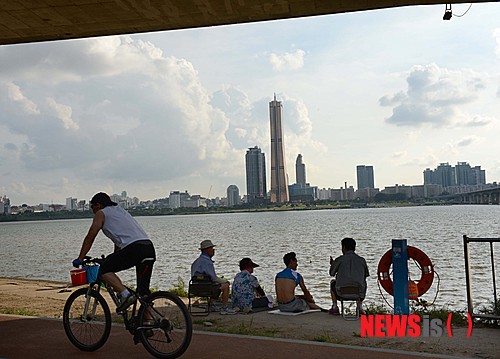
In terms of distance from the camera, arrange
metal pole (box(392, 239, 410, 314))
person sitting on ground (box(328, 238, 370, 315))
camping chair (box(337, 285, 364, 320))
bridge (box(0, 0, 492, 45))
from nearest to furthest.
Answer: metal pole (box(392, 239, 410, 314)) → camping chair (box(337, 285, 364, 320)) → person sitting on ground (box(328, 238, 370, 315)) → bridge (box(0, 0, 492, 45))

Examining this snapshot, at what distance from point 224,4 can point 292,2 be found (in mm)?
1154

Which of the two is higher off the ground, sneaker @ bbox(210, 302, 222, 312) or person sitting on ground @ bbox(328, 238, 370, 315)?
A: person sitting on ground @ bbox(328, 238, 370, 315)

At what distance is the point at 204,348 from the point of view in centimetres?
737

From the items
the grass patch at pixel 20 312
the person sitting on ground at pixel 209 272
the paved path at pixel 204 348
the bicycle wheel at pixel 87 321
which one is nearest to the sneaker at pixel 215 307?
the person sitting on ground at pixel 209 272

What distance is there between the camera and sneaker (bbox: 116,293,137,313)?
272 inches

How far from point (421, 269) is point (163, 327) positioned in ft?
18.1

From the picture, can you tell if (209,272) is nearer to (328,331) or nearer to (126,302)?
(328,331)

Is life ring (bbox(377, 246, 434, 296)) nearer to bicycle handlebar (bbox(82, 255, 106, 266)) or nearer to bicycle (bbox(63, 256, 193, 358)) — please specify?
bicycle (bbox(63, 256, 193, 358))

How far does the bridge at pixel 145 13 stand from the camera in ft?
34.2

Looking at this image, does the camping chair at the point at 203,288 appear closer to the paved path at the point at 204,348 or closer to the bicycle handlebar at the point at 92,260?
the paved path at the point at 204,348

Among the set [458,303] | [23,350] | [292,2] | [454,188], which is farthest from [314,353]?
[454,188]

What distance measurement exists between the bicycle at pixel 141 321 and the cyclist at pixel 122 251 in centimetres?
12

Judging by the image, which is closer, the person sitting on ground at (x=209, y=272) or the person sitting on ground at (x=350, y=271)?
the person sitting on ground at (x=350, y=271)

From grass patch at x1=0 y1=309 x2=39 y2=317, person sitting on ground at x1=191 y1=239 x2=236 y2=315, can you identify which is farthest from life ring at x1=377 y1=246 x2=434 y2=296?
grass patch at x1=0 y1=309 x2=39 y2=317
